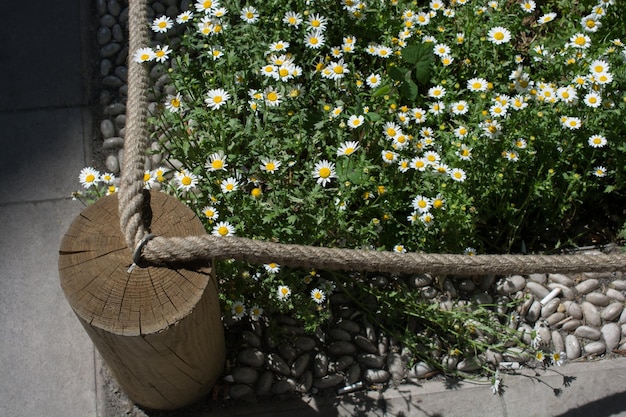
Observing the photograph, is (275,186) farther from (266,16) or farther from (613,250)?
(613,250)

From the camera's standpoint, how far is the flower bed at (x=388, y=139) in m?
2.82

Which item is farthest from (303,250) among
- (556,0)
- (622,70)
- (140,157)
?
(556,0)

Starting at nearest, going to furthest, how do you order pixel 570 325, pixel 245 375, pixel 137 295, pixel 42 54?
pixel 137 295, pixel 245 375, pixel 570 325, pixel 42 54

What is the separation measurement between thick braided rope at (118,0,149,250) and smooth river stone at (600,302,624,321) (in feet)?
6.97

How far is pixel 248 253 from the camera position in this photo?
2184mm

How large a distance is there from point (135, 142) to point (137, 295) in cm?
54

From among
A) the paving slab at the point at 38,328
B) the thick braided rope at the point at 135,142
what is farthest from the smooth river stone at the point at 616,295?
the paving slab at the point at 38,328

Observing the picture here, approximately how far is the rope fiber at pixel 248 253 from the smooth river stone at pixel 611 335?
693 mm

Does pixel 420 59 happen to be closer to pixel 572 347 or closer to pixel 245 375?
pixel 572 347

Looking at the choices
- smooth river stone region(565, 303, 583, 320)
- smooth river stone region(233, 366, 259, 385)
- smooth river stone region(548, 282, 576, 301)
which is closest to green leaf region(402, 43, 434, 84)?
smooth river stone region(548, 282, 576, 301)

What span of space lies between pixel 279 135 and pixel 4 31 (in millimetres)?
1877

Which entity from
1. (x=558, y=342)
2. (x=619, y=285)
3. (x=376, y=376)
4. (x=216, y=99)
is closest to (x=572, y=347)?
(x=558, y=342)

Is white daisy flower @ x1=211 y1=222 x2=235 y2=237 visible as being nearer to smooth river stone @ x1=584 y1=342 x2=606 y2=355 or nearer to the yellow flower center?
the yellow flower center

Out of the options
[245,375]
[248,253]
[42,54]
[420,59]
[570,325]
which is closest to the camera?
[248,253]
